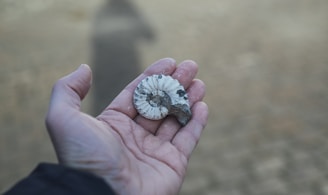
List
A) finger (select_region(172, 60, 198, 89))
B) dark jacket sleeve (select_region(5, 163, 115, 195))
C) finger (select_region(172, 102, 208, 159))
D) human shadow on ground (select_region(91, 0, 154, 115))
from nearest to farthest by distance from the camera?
dark jacket sleeve (select_region(5, 163, 115, 195))
finger (select_region(172, 102, 208, 159))
finger (select_region(172, 60, 198, 89))
human shadow on ground (select_region(91, 0, 154, 115))

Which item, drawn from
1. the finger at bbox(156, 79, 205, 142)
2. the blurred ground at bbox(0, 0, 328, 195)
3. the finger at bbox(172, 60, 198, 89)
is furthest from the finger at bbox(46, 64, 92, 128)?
the blurred ground at bbox(0, 0, 328, 195)

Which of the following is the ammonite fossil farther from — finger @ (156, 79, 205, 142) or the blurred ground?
the blurred ground

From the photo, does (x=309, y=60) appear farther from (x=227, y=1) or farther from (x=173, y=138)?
(x=173, y=138)

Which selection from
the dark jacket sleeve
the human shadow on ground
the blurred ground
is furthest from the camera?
the human shadow on ground

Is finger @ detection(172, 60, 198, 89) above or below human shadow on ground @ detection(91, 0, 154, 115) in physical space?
below

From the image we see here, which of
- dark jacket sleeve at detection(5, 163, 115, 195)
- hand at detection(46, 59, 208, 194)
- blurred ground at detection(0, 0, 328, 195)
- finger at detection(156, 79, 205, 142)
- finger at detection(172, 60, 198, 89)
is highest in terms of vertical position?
blurred ground at detection(0, 0, 328, 195)

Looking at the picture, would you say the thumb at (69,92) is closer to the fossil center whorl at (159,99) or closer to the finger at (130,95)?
the finger at (130,95)

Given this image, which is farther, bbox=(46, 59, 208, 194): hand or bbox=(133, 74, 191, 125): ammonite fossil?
bbox=(133, 74, 191, 125): ammonite fossil
